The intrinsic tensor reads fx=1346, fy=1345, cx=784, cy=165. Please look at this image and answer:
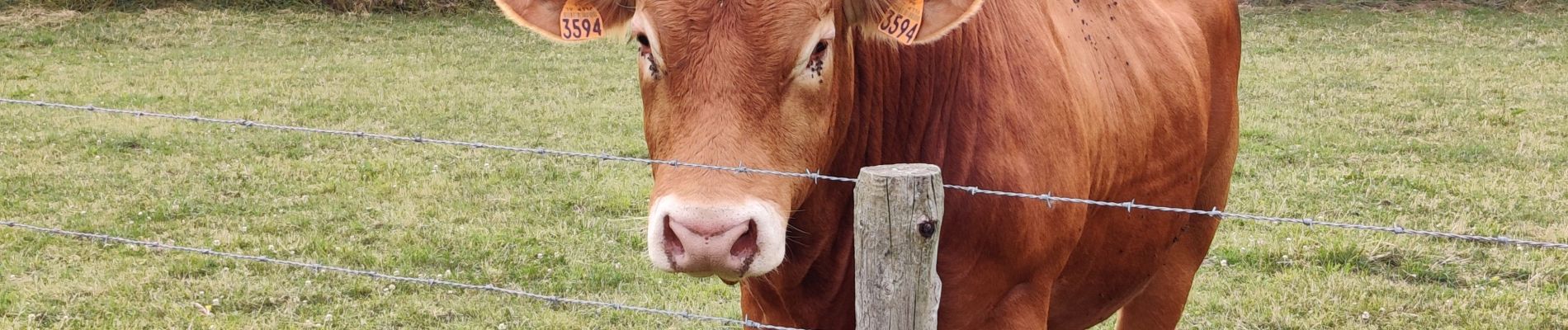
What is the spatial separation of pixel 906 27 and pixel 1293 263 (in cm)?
380

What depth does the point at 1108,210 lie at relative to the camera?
137 inches

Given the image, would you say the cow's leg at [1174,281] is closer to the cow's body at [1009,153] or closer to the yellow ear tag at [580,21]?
the cow's body at [1009,153]

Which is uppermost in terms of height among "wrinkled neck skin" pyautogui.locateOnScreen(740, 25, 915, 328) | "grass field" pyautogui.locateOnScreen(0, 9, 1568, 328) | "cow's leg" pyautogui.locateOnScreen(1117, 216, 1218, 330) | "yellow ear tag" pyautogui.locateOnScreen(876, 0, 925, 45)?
"yellow ear tag" pyautogui.locateOnScreen(876, 0, 925, 45)

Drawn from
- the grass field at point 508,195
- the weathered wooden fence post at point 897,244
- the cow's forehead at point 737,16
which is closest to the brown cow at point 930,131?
the cow's forehead at point 737,16

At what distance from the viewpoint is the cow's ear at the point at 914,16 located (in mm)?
2543

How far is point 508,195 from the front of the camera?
277 inches

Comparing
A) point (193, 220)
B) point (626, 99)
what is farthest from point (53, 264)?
point (626, 99)

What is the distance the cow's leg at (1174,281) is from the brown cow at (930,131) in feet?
0.90

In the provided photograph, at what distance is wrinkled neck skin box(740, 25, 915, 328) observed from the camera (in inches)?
108

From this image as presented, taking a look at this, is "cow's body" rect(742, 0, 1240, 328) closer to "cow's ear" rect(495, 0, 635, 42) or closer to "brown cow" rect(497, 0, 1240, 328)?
"brown cow" rect(497, 0, 1240, 328)

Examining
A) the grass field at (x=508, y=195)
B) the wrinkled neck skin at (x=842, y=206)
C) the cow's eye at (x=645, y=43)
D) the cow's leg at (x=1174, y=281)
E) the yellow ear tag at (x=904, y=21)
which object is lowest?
the grass field at (x=508, y=195)

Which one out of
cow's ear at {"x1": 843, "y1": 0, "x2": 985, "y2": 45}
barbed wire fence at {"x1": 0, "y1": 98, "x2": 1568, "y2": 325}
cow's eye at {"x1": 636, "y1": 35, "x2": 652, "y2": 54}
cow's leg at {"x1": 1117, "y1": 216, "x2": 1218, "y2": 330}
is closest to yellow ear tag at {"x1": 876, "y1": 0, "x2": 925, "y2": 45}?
cow's ear at {"x1": 843, "y1": 0, "x2": 985, "y2": 45}

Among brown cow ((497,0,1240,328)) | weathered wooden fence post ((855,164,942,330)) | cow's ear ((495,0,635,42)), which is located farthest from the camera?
cow's ear ((495,0,635,42))

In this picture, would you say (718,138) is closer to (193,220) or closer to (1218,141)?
(1218,141)
